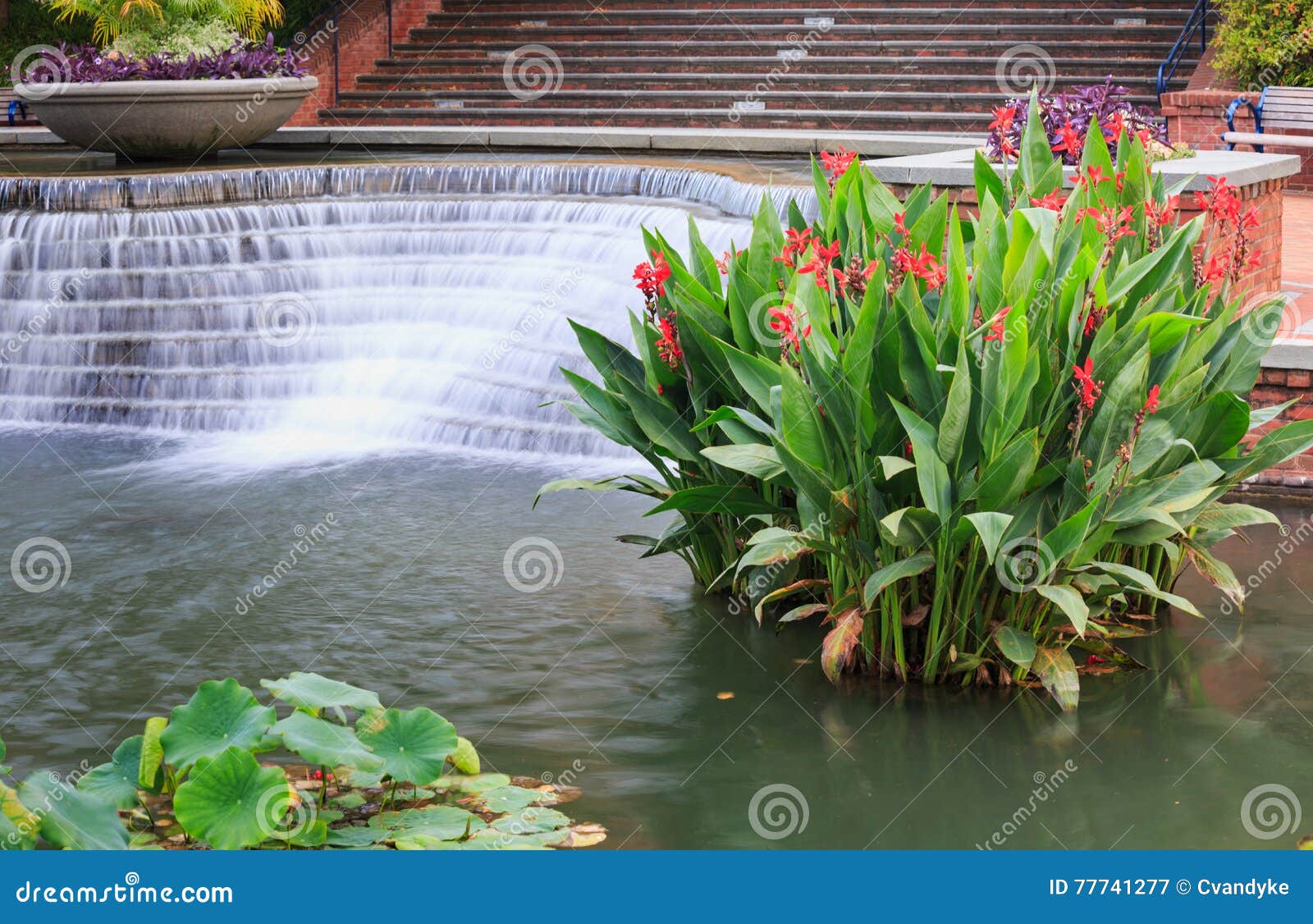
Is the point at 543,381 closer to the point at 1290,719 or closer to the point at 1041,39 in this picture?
the point at 1290,719

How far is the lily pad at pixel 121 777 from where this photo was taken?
4359mm

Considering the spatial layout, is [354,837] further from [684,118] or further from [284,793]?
[684,118]

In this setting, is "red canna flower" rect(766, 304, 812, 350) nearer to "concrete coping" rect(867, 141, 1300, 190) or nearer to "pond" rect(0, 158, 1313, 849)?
"pond" rect(0, 158, 1313, 849)

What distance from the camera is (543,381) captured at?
9.82 meters

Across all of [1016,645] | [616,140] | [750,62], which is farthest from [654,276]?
[750,62]

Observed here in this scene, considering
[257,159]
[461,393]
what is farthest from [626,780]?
[257,159]

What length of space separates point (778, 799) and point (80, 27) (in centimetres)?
1911

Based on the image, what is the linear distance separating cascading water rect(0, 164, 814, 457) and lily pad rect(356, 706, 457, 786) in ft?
17.8

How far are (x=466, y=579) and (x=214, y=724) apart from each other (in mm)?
2609

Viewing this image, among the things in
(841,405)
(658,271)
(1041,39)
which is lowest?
(841,405)

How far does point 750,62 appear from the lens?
1822 centimetres

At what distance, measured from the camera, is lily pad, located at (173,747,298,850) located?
3.95 metres

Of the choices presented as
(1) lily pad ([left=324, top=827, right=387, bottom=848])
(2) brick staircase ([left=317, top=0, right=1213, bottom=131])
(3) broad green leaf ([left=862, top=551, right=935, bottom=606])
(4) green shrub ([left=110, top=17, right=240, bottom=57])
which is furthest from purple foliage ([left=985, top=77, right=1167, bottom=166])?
(4) green shrub ([left=110, top=17, right=240, bottom=57])

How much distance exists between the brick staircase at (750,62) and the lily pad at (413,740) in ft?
39.6
